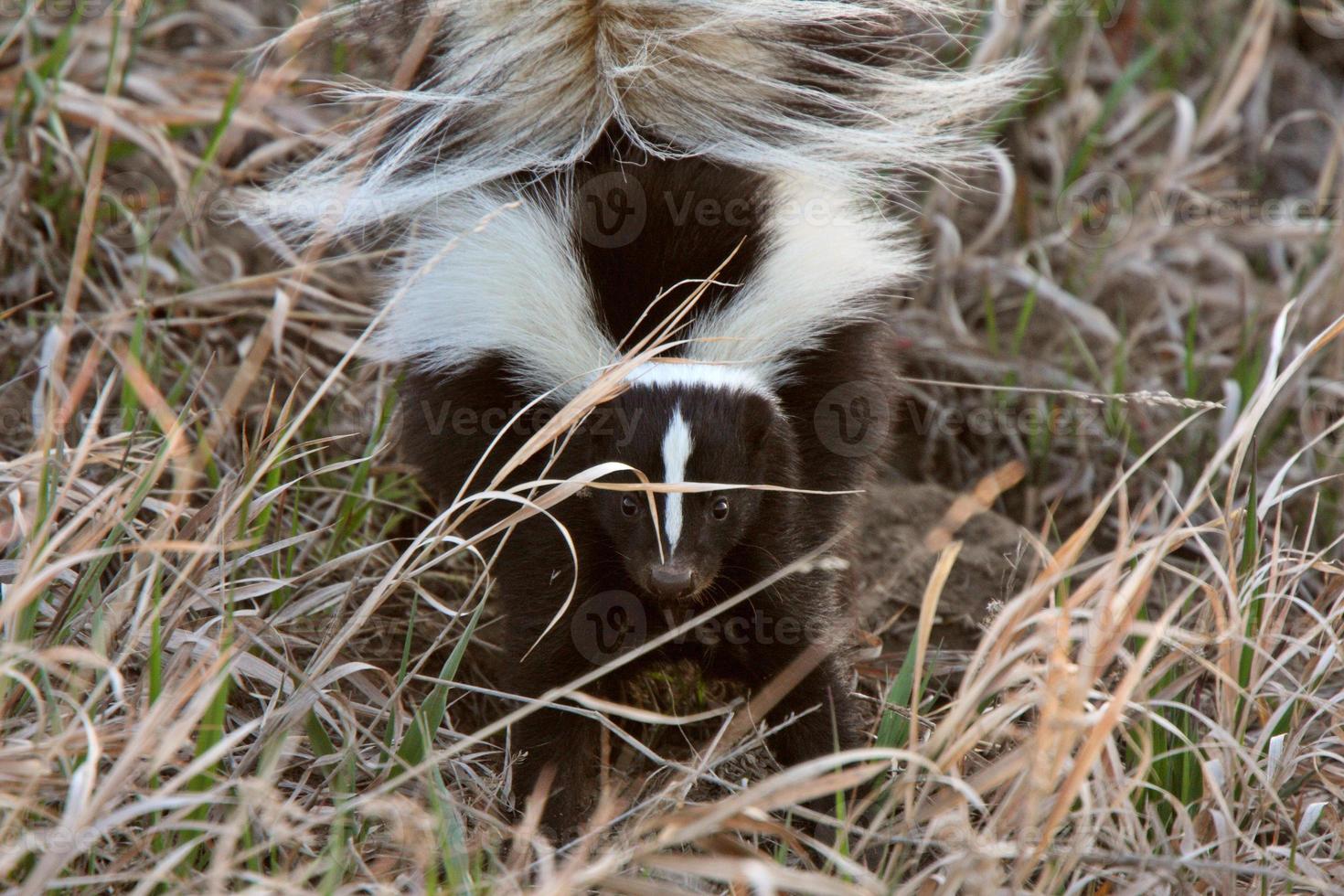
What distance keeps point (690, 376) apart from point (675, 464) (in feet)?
0.86

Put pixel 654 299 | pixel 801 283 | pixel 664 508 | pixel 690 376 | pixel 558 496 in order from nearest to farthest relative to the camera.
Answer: pixel 558 496 → pixel 664 508 → pixel 690 376 → pixel 654 299 → pixel 801 283

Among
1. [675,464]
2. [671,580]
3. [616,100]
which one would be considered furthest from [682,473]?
[616,100]

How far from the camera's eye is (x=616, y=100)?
3352mm

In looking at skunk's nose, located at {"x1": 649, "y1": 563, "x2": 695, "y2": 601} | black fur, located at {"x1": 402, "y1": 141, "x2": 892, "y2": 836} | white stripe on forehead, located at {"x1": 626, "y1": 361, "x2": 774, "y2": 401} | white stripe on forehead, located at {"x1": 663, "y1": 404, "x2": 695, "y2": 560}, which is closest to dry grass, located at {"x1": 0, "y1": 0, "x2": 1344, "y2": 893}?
black fur, located at {"x1": 402, "y1": 141, "x2": 892, "y2": 836}

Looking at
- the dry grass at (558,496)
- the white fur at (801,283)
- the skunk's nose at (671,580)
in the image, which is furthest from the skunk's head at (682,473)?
the dry grass at (558,496)

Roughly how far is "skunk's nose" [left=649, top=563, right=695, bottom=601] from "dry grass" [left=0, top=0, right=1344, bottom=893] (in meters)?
0.29

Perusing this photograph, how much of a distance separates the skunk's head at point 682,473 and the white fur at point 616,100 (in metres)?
0.72

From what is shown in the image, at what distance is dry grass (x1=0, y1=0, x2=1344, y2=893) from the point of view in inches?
94.5

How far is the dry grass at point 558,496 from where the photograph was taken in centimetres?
240

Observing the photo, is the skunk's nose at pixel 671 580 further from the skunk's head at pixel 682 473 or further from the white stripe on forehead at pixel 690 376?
the white stripe on forehead at pixel 690 376

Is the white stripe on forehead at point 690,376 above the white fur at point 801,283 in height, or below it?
below

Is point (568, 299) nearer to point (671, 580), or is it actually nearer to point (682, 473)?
point (682, 473)

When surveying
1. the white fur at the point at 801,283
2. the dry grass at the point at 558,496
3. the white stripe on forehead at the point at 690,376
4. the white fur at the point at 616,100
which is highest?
the white fur at the point at 616,100

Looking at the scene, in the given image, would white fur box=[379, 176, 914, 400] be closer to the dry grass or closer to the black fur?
the black fur
